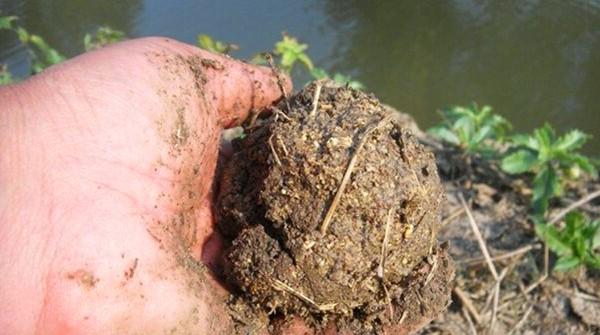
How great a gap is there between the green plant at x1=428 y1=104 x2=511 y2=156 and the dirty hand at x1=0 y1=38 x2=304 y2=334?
1893 millimetres

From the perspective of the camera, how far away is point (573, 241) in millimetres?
2898

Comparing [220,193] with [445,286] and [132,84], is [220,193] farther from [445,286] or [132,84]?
[445,286]

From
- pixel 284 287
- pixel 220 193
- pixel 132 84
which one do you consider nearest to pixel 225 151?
pixel 220 193

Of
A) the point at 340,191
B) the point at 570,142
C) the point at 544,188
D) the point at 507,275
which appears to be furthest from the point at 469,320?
the point at 340,191

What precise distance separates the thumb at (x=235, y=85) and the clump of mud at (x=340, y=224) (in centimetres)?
29

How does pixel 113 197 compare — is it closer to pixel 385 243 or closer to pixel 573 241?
pixel 385 243

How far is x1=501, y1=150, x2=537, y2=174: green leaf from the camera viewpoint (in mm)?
3316

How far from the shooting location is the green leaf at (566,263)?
285 centimetres

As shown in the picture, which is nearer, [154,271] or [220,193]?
[154,271]

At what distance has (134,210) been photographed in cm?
179

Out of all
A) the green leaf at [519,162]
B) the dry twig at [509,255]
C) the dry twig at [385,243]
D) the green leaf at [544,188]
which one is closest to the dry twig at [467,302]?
the dry twig at [509,255]

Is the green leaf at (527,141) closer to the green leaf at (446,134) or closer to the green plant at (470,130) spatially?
the green plant at (470,130)

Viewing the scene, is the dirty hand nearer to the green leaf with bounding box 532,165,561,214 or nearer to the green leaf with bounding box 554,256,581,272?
the green leaf with bounding box 554,256,581,272

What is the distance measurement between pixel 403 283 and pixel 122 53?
1.11 meters
